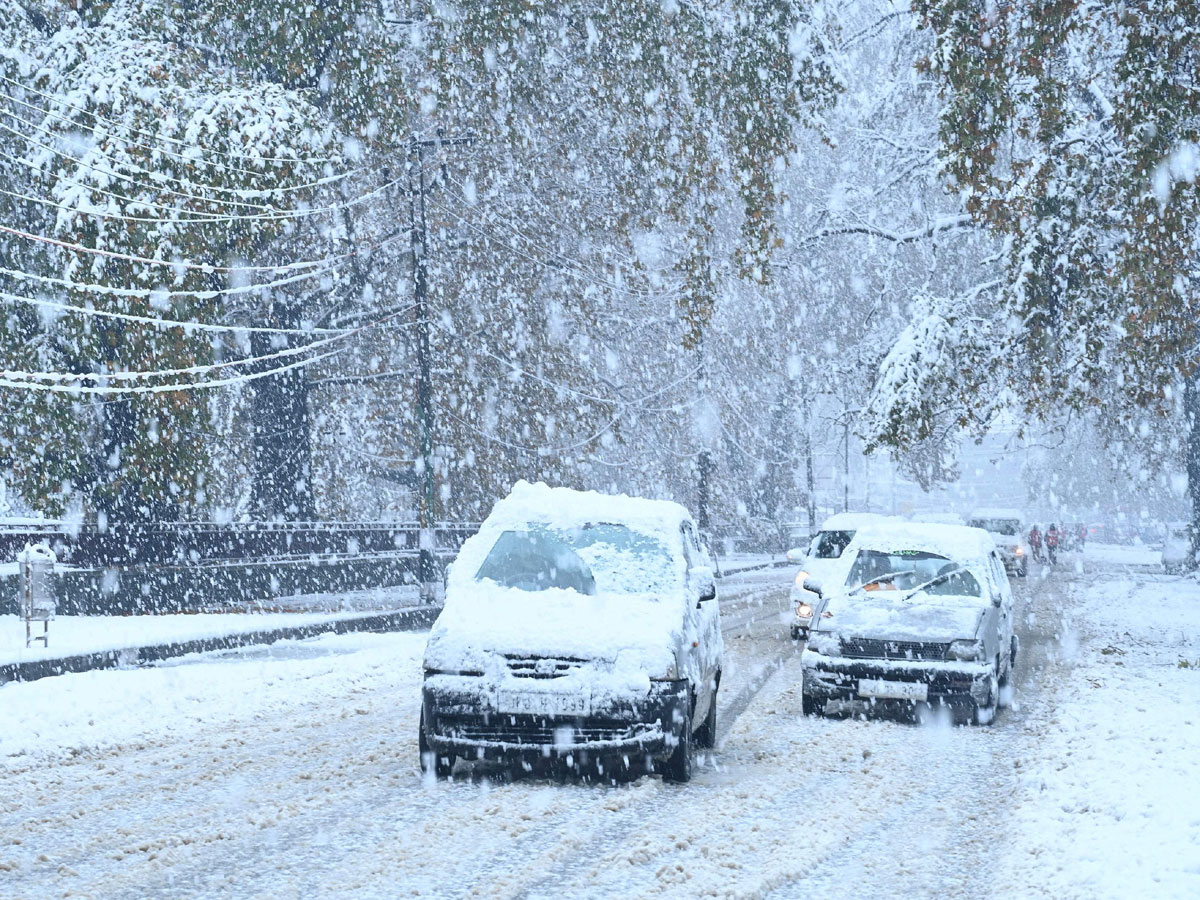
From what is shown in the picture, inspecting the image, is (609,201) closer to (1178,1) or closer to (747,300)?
(1178,1)

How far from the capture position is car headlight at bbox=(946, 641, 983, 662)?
40.7ft

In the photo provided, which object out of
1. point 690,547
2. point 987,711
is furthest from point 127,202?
point 987,711

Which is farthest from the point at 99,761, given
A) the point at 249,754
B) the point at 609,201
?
the point at 609,201

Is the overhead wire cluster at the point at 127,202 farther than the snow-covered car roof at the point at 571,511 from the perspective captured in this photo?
Yes

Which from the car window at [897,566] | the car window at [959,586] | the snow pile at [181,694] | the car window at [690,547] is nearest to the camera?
the car window at [690,547]

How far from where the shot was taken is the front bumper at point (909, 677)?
487 inches

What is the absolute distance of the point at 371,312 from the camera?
32.0 m

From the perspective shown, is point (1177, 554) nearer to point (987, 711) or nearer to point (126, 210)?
point (126, 210)

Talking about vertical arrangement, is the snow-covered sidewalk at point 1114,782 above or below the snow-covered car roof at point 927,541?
below

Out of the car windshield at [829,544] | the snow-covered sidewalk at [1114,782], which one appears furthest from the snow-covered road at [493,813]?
the car windshield at [829,544]

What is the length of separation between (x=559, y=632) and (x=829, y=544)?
504 inches

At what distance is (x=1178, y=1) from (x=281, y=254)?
839 inches

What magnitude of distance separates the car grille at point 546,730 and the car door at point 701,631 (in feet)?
2.80

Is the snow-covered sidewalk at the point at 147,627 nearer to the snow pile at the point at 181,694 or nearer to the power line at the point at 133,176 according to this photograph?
the snow pile at the point at 181,694
